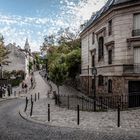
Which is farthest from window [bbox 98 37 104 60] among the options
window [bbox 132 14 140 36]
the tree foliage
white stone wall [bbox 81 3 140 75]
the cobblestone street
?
the cobblestone street

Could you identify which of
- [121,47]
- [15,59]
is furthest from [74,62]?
[15,59]

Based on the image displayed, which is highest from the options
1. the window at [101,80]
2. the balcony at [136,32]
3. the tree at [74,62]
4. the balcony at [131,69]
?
the balcony at [136,32]

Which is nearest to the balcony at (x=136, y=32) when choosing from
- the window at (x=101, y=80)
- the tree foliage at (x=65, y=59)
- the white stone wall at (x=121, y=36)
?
the white stone wall at (x=121, y=36)

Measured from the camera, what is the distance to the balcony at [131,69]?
2432cm

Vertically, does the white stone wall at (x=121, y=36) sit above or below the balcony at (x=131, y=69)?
above

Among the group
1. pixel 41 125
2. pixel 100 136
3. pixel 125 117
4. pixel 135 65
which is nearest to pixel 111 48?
pixel 135 65

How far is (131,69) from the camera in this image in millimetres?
24453

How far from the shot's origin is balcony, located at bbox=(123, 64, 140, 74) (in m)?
24.3

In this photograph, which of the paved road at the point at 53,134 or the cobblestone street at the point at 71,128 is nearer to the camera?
the paved road at the point at 53,134

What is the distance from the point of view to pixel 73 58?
1783 inches

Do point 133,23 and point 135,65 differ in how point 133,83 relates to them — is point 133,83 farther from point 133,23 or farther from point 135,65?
point 133,23

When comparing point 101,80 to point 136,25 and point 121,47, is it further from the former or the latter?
point 136,25

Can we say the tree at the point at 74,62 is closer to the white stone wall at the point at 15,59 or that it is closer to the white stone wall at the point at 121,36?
the white stone wall at the point at 121,36

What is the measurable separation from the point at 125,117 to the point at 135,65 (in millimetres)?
8295
